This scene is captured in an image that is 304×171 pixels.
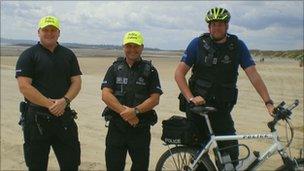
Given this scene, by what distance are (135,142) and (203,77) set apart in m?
1.08

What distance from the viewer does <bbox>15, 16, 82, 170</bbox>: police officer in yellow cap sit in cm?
500

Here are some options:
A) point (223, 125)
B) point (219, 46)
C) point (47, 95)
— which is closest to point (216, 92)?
point (223, 125)

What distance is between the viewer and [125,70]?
530cm

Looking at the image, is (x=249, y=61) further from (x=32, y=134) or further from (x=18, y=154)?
(x=18, y=154)

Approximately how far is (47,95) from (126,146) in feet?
3.52

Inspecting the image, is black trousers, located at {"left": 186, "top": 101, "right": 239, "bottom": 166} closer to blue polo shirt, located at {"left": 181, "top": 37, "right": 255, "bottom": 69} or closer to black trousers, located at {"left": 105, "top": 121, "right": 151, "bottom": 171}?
blue polo shirt, located at {"left": 181, "top": 37, "right": 255, "bottom": 69}

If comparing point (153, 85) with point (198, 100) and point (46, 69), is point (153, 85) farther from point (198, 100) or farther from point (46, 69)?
point (46, 69)

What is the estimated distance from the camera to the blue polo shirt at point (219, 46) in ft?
17.8

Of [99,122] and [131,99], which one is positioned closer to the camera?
[131,99]

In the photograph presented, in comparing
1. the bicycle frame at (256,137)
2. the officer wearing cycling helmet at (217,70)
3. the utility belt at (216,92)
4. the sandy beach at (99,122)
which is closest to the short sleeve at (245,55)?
the officer wearing cycling helmet at (217,70)

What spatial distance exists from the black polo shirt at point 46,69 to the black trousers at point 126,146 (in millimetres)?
743

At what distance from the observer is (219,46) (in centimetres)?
536

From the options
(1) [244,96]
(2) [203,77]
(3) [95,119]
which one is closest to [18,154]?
(3) [95,119]

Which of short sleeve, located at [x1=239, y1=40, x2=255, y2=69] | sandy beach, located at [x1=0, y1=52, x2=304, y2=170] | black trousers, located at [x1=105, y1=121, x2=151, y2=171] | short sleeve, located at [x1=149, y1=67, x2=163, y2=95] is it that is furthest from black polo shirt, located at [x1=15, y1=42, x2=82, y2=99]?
sandy beach, located at [x1=0, y1=52, x2=304, y2=170]
